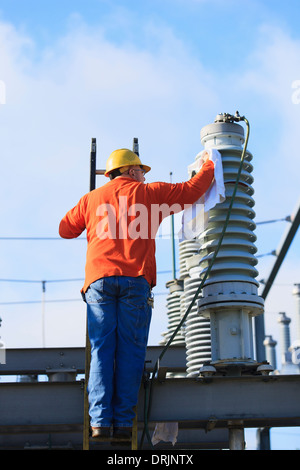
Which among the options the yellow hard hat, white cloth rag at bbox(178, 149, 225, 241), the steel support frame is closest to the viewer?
the steel support frame

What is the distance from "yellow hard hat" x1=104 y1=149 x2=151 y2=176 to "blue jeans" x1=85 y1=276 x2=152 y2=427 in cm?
104

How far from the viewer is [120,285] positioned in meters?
5.69

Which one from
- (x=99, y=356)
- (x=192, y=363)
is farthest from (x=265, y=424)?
(x=99, y=356)

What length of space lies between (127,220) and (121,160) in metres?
0.65

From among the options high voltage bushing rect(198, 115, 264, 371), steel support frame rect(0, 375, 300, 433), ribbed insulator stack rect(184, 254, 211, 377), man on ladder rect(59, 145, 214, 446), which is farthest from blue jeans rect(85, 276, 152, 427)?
ribbed insulator stack rect(184, 254, 211, 377)

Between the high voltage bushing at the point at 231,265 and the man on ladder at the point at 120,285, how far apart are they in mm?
700

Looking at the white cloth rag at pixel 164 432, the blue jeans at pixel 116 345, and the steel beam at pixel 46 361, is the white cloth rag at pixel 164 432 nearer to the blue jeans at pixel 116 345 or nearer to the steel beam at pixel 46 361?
the blue jeans at pixel 116 345

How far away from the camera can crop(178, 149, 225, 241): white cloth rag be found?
641cm

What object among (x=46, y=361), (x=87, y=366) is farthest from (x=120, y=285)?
(x=46, y=361)

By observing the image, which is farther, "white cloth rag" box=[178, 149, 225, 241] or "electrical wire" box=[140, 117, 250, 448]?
"white cloth rag" box=[178, 149, 225, 241]

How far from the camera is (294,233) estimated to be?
15398mm

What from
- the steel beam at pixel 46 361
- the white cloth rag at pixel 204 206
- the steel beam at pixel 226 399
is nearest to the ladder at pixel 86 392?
the steel beam at pixel 226 399

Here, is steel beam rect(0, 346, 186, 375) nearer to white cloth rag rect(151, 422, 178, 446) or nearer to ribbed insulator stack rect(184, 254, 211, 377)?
ribbed insulator stack rect(184, 254, 211, 377)

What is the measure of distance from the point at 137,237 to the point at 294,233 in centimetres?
998
